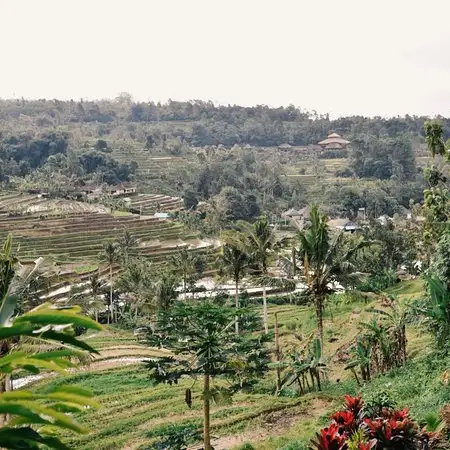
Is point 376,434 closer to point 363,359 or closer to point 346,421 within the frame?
point 346,421

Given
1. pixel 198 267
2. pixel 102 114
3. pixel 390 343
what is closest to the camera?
pixel 390 343

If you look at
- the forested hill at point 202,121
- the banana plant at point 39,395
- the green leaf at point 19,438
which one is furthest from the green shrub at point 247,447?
the forested hill at point 202,121

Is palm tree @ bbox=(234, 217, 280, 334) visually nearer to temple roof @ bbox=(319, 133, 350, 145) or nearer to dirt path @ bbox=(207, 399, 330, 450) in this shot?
dirt path @ bbox=(207, 399, 330, 450)

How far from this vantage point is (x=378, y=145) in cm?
8500

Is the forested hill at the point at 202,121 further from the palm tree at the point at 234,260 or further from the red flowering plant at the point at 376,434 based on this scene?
the red flowering plant at the point at 376,434

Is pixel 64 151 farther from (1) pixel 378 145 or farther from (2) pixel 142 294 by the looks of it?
(2) pixel 142 294

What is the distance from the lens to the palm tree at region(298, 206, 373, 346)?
13070 mm

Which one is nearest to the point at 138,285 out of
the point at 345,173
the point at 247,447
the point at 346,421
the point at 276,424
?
the point at 276,424

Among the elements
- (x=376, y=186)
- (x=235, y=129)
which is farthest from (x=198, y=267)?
(x=235, y=129)

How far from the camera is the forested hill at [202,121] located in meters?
111

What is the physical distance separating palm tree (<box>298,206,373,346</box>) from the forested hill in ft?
279

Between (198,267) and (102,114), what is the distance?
107359mm

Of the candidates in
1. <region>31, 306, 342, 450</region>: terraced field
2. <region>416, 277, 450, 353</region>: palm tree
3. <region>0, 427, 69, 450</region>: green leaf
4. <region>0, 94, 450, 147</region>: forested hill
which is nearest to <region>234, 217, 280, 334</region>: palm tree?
<region>31, 306, 342, 450</region>: terraced field

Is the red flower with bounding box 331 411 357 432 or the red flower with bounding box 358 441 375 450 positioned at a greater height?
the red flower with bounding box 358 441 375 450
